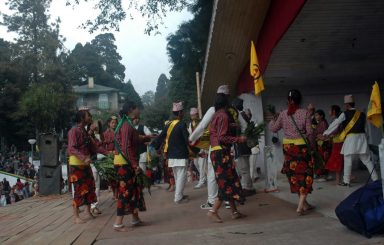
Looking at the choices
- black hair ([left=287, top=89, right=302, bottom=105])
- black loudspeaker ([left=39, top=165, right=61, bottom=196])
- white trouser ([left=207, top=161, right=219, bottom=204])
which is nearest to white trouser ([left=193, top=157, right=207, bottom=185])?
white trouser ([left=207, top=161, right=219, bottom=204])

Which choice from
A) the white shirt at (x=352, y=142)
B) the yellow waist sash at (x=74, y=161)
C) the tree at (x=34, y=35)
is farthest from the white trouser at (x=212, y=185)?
the tree at (x=34, y=35)

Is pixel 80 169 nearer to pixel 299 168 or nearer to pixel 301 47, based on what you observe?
pixel 299 168

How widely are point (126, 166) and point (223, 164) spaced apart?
4.44ft

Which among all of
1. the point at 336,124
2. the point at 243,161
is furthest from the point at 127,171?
the point at 336,124

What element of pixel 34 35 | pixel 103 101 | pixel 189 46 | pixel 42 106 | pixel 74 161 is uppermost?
pixel 34 35

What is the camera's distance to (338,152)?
8.50 meters

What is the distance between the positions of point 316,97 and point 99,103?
166 feet

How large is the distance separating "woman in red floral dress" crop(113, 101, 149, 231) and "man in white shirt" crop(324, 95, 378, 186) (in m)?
3.78

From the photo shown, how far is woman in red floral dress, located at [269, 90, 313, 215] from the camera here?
5.62 m

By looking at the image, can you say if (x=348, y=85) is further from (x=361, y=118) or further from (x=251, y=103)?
(x=361, y=118)

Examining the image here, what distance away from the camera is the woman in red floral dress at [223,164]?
18.2ft

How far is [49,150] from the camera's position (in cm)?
1388

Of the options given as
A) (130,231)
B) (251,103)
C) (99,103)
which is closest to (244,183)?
(130,231)

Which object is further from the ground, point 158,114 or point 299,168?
point 158,114
